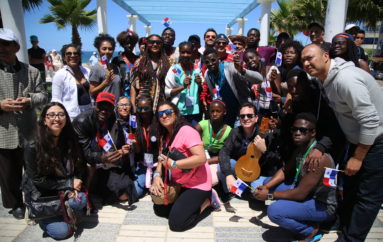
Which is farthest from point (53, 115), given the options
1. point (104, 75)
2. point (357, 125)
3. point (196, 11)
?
point (196, 11)

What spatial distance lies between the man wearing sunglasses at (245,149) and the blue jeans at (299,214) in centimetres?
75

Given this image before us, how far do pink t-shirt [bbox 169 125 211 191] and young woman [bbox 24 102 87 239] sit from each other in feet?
3.79

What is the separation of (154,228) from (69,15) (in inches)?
652

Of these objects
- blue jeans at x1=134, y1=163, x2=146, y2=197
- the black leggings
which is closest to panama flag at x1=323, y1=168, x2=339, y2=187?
the black leggings

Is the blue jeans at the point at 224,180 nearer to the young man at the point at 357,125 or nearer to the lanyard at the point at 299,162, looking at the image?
the lanyard at the point at 299,162

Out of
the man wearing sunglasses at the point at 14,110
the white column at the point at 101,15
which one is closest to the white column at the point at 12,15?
the man wearing sunglasses at the point at 14,110

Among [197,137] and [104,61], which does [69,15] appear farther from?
[197,137]

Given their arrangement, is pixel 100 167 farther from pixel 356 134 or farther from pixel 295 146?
pixel 356 134

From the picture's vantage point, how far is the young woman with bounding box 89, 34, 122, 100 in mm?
4057

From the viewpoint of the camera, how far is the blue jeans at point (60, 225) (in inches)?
114

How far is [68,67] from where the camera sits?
12.8 feet

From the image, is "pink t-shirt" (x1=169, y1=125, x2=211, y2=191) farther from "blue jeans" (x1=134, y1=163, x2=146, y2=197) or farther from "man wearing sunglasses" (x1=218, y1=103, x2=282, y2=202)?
"blue jeans" (x1=134, y1=163, x2=146, y2=197)

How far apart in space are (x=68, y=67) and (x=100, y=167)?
1572 millimetres

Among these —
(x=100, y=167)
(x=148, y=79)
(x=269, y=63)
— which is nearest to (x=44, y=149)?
(x=100, y=167)
